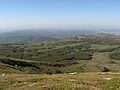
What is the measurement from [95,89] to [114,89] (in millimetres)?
2780

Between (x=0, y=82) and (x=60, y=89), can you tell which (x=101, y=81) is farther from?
(x=0, y=82)

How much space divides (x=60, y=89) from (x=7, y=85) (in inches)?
452

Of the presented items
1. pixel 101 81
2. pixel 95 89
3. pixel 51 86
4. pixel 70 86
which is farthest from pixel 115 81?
pixel 51 86

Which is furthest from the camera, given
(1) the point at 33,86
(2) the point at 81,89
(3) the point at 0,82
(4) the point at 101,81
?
(3) the point at 0,82

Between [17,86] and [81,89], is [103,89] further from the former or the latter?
[17,86]

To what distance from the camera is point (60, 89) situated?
3469cm

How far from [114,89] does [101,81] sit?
6.43m

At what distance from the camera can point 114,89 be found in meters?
34.8

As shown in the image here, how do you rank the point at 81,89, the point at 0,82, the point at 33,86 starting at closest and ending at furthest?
the point at 81,89 → the point at 33,86 → the point at 0,82

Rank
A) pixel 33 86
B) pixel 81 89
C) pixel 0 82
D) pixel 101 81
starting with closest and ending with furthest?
pixel 81 89 → pixel 33 86 → pixel 101 81 → pixel 0 82

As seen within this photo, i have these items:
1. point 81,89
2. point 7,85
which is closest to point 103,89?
point 81,89

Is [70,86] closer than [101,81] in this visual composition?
Yes

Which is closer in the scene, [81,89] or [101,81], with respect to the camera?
[81,89]

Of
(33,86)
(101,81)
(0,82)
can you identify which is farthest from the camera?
(0,82)
